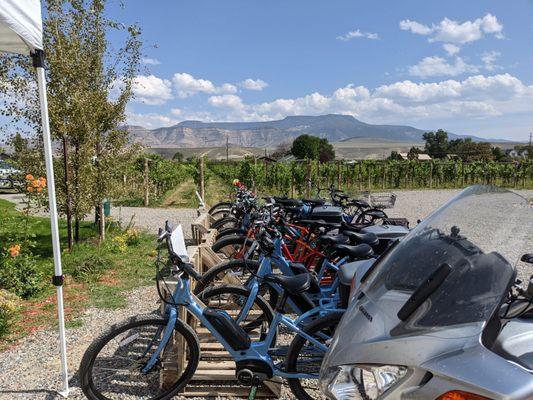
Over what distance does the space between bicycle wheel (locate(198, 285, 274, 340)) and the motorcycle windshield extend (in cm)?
166

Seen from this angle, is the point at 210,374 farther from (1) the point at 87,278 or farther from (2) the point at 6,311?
(1) the point at 87,278

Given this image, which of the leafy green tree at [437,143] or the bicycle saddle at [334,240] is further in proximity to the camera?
the leafy green tree at [437,143]

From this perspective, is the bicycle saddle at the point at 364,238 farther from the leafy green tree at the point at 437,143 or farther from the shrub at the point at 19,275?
the leafy green tree at the point at 437,143

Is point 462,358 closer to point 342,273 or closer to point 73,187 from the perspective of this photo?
point 342,273

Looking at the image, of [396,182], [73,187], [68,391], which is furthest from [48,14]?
[396,182]

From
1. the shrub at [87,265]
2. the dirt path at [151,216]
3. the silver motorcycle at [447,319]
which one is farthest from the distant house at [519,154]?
the silver motorcycle at [447,319]

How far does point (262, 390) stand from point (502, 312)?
2.08 m

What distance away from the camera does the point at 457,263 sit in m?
1.76

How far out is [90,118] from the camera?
7980mm

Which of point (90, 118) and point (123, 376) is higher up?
point (90, 118)

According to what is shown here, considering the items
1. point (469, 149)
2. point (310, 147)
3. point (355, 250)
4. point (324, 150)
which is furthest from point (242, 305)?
point (324, 150)

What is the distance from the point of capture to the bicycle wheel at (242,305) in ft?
11.9

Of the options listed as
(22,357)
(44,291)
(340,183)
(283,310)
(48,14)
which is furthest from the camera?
(340,183)

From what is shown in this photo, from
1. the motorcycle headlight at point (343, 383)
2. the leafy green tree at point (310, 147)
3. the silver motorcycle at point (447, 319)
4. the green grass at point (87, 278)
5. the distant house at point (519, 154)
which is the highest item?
the leafy green tree at point (310, 147)
